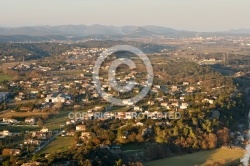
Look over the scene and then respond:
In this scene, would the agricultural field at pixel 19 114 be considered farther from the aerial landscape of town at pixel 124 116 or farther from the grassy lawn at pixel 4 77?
the grassy lawn at pixel 4 77

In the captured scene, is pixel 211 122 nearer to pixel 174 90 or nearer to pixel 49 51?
pixel 174 90

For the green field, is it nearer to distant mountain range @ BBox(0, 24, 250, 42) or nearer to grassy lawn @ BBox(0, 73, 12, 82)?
grassy lawn @ BBox(0, 73, 12, 82)

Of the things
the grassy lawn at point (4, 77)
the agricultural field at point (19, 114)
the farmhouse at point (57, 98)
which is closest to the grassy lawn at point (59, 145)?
the agricultural field at point (19, 114)

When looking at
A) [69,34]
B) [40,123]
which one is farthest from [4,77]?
[69,34]

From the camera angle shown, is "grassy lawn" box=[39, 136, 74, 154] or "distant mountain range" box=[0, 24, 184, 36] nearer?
"grassy lawn" box=[39, 136, 74, 154]

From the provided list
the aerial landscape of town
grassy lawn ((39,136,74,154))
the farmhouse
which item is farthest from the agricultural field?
grassy lawn ((39,136,74,154))

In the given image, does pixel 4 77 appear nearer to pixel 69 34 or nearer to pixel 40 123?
pixel 40 123
